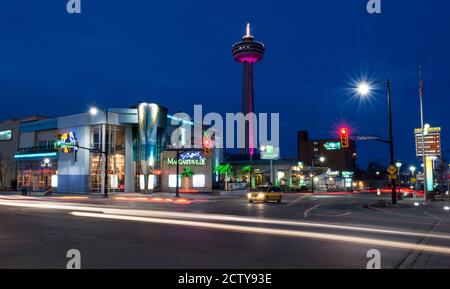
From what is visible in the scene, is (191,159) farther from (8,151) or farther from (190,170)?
(8,151)

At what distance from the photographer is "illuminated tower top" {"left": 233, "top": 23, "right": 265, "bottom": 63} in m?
141

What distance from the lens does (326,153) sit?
16450 centimetres

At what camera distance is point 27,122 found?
75562 mm

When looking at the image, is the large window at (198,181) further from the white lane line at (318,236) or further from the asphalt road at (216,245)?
the asphalt road at (216,245)

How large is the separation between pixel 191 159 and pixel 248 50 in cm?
8111

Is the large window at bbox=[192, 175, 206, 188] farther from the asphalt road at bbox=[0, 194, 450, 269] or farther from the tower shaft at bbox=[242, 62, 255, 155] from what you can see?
the tower shaft at bbox=[242, 62, 255, 155]

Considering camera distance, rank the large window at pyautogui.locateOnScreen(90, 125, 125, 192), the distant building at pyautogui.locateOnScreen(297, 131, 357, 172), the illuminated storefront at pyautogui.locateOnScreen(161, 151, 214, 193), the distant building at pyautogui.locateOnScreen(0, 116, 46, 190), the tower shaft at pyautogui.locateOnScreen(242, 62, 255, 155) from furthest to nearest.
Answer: the distant building at pyautogui.locateOnScreen(297, 131, 357, 172)
the tower shaft at pyautogui.locateOnScreen(242, 62, 255, 155)
the distant building at pyautogui.locateOnScreen(0, 116, 46, 190)
the illuminated storefront at pyautogui.locateOnScreen(161, 151, 214, 193)
the large window at pyautogui.locateOnScreen(90, 125, 125, 192)

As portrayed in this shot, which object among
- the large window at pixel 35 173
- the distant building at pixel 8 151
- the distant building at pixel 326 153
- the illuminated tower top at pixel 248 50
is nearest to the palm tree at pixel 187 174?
the large window at pixel 35 173

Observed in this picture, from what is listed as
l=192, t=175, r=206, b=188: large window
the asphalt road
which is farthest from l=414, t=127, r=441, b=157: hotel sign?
l=192, t=175, r=206, b=188: large window

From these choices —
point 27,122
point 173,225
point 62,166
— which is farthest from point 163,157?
point 173,225

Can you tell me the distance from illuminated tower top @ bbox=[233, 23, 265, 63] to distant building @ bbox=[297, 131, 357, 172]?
40522 millimetres

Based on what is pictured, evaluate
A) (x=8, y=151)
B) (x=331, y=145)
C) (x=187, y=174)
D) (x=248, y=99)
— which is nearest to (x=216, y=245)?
(x=187, y=174)

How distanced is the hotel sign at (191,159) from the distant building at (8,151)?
99.2 feet
